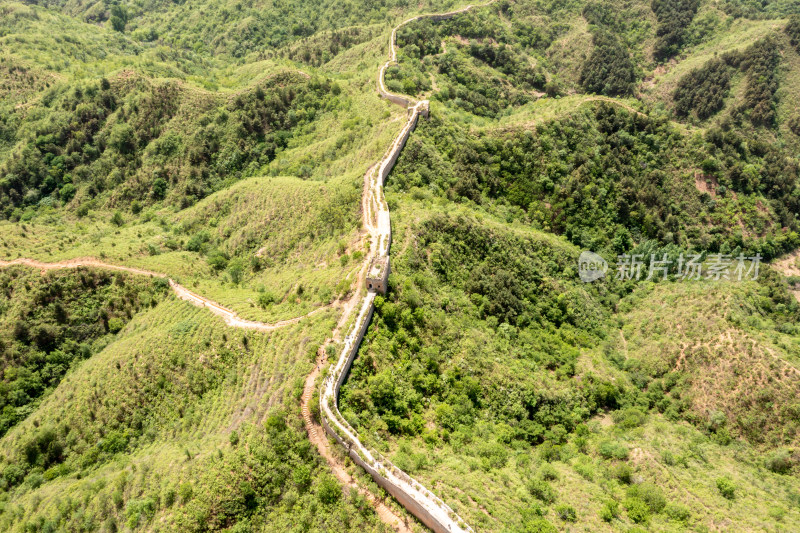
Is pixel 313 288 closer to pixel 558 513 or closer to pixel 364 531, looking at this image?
pixel 364 531

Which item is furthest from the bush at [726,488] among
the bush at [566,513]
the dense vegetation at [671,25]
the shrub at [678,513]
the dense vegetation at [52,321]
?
the dense vegetation at [671,25]

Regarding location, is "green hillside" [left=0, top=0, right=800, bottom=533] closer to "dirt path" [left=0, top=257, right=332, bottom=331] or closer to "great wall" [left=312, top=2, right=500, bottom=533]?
"dirt path" [left=0, top=257, right=332, bottom=331]

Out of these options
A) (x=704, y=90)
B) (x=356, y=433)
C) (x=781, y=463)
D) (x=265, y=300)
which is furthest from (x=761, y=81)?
(x=356, y=433)

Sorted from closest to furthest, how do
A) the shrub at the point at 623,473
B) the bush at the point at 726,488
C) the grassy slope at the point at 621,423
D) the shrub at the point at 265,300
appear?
the grassy slope at the point at 621,423 → the bush at the point at 726,488 → the shrub at the point at 623,473 → the shrub at the point at 265,300

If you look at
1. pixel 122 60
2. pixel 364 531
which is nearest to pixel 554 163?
pixel 364 531

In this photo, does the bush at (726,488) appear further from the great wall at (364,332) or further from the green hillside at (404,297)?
the great wall at (364,332)

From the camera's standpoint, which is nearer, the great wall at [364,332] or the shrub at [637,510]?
the great wall at [364,332]

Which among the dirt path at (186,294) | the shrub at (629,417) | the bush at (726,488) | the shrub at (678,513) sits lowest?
the shrub at (629,417)

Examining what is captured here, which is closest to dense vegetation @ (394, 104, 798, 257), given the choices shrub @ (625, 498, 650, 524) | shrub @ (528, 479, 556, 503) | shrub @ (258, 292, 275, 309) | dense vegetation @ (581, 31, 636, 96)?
shrub @ (258, 292, 275, 309)

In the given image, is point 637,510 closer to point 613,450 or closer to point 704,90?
point 613,450
